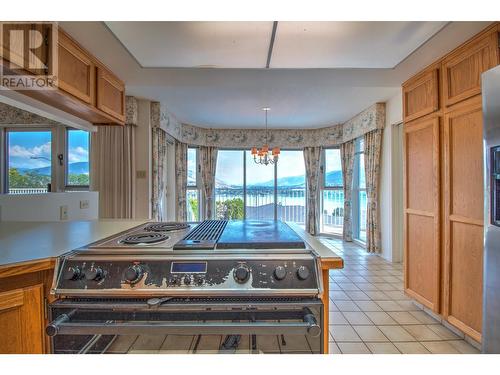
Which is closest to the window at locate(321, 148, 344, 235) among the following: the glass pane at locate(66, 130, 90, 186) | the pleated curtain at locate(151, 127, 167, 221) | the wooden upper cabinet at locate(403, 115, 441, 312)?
the wooden upper cabinet at locate(403, 115, 441, 312)

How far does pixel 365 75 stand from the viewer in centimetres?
237

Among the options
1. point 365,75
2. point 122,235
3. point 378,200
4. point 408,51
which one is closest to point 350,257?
point 378,200

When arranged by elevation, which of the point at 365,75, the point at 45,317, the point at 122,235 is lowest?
the point at 45,317

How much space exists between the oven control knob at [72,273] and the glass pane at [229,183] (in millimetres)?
5036

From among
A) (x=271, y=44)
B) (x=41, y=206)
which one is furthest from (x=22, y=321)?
(x=271, y=44)

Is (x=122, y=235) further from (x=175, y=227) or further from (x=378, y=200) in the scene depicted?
(x=378, y=200)

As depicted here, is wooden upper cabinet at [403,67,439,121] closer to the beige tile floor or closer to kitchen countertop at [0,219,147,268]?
the beige tile floor

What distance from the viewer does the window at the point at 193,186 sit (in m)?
5.75

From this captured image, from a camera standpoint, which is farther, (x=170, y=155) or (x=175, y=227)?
(x=170, y=155)

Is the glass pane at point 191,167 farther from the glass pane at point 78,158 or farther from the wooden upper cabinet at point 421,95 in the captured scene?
the wooden upper cabinet at point 421,95

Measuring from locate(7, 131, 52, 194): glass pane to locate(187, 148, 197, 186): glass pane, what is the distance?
2704mm

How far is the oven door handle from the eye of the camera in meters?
0.98
